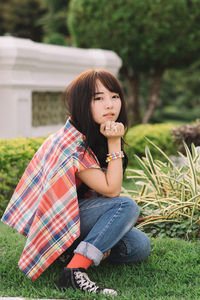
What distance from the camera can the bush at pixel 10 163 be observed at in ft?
12.6

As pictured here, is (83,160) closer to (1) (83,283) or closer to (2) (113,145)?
(2) (113,145)

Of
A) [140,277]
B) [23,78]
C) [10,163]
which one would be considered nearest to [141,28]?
[23,78]

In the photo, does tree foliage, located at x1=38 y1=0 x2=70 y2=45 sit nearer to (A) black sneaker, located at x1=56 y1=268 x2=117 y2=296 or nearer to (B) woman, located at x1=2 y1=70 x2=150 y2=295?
(B) woman, located at x1=2 y1=70 x2=150 y2=295

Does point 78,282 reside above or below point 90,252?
below

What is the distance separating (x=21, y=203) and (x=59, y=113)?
14.3ft

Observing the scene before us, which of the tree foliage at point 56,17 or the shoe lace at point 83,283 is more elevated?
the tree foliage at point 56,17

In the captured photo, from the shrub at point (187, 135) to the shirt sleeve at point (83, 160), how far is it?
11.7 ft

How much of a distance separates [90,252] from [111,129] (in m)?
0.63

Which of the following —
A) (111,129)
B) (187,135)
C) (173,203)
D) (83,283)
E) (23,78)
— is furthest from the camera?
(187,135)

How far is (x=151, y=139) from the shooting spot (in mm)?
5832

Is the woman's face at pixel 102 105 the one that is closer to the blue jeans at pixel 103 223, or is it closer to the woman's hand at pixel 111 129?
the woman's hand at pixel 111 129

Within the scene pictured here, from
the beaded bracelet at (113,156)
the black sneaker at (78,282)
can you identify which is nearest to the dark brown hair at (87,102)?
the beaded bracelet at (113,156)

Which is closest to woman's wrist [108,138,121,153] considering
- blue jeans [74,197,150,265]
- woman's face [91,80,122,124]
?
woman's face [91,80,122,124]

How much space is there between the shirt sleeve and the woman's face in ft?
0.62
